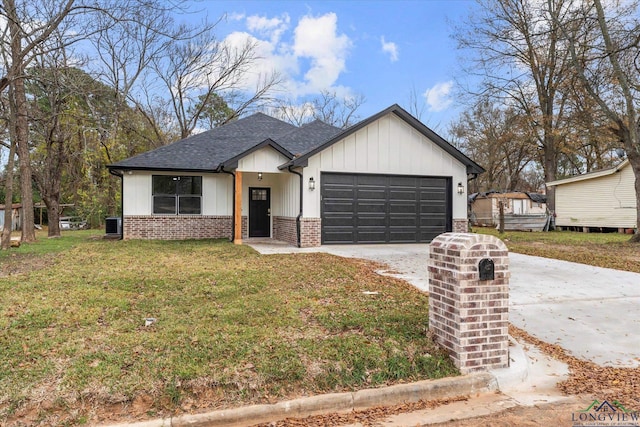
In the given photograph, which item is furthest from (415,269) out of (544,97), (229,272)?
(544,97)

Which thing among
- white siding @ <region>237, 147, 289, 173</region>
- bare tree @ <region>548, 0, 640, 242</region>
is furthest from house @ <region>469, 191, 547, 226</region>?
white siding @ <region>237, 147, 289, 173</region>

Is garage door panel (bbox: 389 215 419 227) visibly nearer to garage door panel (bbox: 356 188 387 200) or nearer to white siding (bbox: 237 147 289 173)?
garage door panel (bbox: 356 188 387 200)

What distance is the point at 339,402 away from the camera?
288 centimetres

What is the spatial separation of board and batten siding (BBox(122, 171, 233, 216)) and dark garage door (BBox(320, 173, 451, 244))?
14.4 feet

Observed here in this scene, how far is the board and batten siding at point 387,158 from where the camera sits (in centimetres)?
1170

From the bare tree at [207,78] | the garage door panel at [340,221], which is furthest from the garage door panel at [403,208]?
the bare tree at [207,78]

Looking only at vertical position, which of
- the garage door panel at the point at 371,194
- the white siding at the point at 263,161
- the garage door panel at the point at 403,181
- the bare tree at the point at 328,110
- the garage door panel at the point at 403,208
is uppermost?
the bare tree at the point at 328,110

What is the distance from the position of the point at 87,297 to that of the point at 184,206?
899cm

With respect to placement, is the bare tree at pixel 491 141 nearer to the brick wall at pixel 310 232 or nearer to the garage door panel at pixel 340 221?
the garage door panel at pixel 340 221

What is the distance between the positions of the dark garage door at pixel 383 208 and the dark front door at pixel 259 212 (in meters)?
3.54

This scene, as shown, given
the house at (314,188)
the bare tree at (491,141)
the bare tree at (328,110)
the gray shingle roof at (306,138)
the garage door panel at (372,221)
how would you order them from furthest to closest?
the bare tree at (328,110), the bare tree at (491,141), the gray shingle roof at (306,138), the garage door panel at (372,221), the house at (314,188)

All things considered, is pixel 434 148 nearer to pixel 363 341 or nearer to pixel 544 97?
pixel 363 341

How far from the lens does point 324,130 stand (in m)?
16.2

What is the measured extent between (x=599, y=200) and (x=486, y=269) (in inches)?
821
